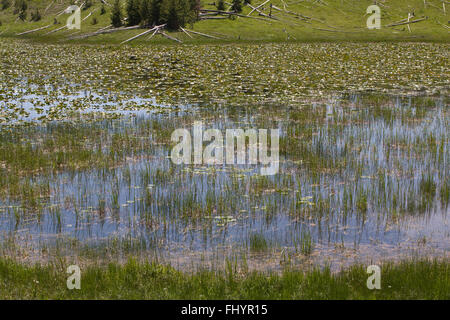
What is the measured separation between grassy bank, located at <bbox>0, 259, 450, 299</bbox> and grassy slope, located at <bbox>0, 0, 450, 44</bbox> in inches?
2251

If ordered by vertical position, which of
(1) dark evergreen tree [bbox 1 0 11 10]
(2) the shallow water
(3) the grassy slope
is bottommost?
(2) the shallow water

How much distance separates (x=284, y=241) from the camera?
9844 mm

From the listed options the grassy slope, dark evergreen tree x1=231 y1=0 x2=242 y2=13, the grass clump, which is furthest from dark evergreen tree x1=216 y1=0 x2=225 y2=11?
the grass clump

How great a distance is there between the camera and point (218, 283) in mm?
7883

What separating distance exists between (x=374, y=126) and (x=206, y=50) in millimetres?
36506

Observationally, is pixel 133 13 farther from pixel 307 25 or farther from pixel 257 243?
pixel 257 243

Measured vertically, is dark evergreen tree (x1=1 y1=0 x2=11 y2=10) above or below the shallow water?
above

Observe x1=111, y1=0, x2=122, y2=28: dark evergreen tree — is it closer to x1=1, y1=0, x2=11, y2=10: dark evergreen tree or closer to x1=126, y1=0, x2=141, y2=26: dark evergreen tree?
x1=126, y1=0, x2=141, y2=26: dark evergreen tree

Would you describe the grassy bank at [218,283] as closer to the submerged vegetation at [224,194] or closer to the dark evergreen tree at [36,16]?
the submerged vegetation at [224,194]

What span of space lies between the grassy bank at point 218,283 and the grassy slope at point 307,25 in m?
57.2

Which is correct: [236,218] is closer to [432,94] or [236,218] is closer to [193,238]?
[193,238]

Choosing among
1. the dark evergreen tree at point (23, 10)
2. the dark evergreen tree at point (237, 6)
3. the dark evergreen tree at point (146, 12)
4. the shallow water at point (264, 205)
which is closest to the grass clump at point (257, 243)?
the shallow water at point (264, 205)

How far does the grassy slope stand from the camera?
68.1 meters
